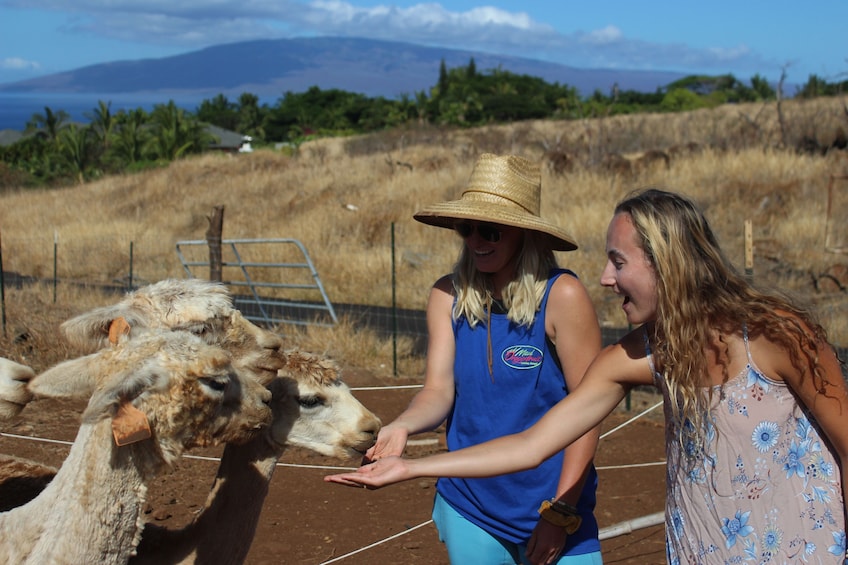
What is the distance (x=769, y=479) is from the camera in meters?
2.28

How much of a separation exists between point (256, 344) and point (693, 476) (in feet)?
5.95

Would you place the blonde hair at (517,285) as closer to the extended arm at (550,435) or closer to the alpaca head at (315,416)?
the extended arm at (550,435)

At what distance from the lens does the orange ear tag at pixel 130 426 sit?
2.61 metres

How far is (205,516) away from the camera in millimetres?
3594

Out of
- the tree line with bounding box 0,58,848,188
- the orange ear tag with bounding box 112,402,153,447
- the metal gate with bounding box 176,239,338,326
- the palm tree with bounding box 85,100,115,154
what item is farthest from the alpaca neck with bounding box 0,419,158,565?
the palm tree with bounding box 85,100,115,154

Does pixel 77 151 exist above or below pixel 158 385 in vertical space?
below

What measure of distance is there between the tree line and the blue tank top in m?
26.0

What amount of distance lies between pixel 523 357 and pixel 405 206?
19037mm

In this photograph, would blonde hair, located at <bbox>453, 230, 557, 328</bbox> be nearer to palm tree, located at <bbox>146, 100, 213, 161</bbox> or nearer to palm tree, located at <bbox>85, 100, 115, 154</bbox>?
palm tree, located at <bbox>146, 100, 213, 161</bbox>

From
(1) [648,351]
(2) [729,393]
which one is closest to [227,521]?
(1) [648,351]

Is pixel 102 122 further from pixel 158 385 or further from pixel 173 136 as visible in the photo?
pixel 158 385

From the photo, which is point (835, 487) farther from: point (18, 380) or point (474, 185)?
point (18, 380)

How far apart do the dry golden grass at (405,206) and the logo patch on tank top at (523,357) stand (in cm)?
729

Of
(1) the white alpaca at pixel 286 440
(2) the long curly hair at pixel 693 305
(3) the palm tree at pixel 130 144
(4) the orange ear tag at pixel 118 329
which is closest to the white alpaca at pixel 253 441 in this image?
(1) the white alpaca at pixel 286 440
